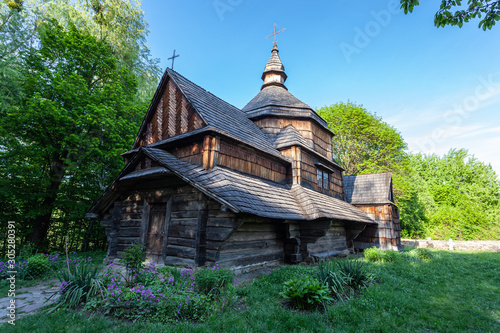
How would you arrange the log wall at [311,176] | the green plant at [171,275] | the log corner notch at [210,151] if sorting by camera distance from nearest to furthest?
the green plant at [171,275]
the log corner notch at [210,151]
the log wall at [311,176]

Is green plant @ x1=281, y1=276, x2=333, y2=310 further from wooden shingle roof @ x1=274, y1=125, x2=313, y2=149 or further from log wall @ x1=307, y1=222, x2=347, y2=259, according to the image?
wooden shingle roof @ x1=274, y1=125, x2=313, y2=149

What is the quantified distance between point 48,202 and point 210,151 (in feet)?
32.0

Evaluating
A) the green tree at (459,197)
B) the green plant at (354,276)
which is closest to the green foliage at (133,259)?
the green plant at (354,276)

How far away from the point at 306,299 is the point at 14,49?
1739cm

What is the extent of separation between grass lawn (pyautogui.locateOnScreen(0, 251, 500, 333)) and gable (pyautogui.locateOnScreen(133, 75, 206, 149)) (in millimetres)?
6234

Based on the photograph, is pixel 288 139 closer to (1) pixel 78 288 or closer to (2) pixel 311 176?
(2) pixel 311 176

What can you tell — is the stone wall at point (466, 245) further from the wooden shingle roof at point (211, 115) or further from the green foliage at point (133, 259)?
the green foliage at point (133, 259)

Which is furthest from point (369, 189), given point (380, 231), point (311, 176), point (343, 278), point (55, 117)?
point (55, 117)

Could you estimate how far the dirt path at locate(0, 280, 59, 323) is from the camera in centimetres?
444

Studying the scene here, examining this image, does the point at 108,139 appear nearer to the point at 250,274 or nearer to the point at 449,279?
the point at 250,274

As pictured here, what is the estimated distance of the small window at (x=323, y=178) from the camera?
13.8m

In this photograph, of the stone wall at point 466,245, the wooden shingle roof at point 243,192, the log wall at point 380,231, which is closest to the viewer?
the wooden shingle roof at point 243,192

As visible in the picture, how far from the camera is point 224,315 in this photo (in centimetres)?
→ 413

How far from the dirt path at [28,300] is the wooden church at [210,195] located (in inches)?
108
